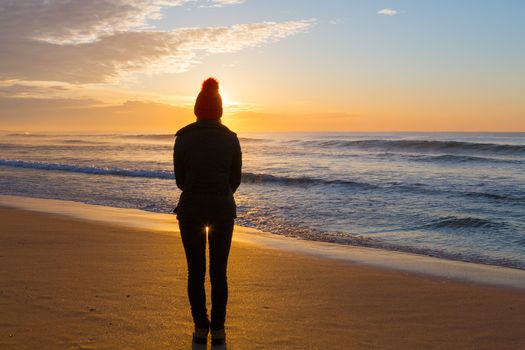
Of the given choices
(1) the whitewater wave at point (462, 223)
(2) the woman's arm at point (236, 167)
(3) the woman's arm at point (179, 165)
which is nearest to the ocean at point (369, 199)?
(1) the whitewater wave at point (462, 223)

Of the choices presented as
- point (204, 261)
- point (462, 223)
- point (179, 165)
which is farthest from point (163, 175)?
point (179, 165)

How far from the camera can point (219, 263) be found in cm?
370

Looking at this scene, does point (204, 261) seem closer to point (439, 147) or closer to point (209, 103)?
point (209, 103)

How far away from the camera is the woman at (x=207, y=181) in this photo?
3.51m

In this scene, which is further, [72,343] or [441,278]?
[441,278]

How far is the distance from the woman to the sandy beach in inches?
26.8

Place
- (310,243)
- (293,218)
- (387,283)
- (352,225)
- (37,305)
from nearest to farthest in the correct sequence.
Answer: (37,305), (387,283), (310,243), (352,225), (293,218)

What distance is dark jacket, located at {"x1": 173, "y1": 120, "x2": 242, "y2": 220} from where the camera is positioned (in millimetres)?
3506

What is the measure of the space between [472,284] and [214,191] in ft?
12.7

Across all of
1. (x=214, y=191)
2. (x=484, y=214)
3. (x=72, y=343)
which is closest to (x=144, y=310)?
(x=72, y=343)

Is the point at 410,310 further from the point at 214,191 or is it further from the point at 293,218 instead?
the point at 293,218

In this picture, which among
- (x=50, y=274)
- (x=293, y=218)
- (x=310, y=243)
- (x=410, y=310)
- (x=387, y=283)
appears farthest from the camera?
(x=293, y=218)

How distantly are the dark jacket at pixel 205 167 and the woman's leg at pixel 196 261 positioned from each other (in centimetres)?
9

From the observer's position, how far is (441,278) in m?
6.28
